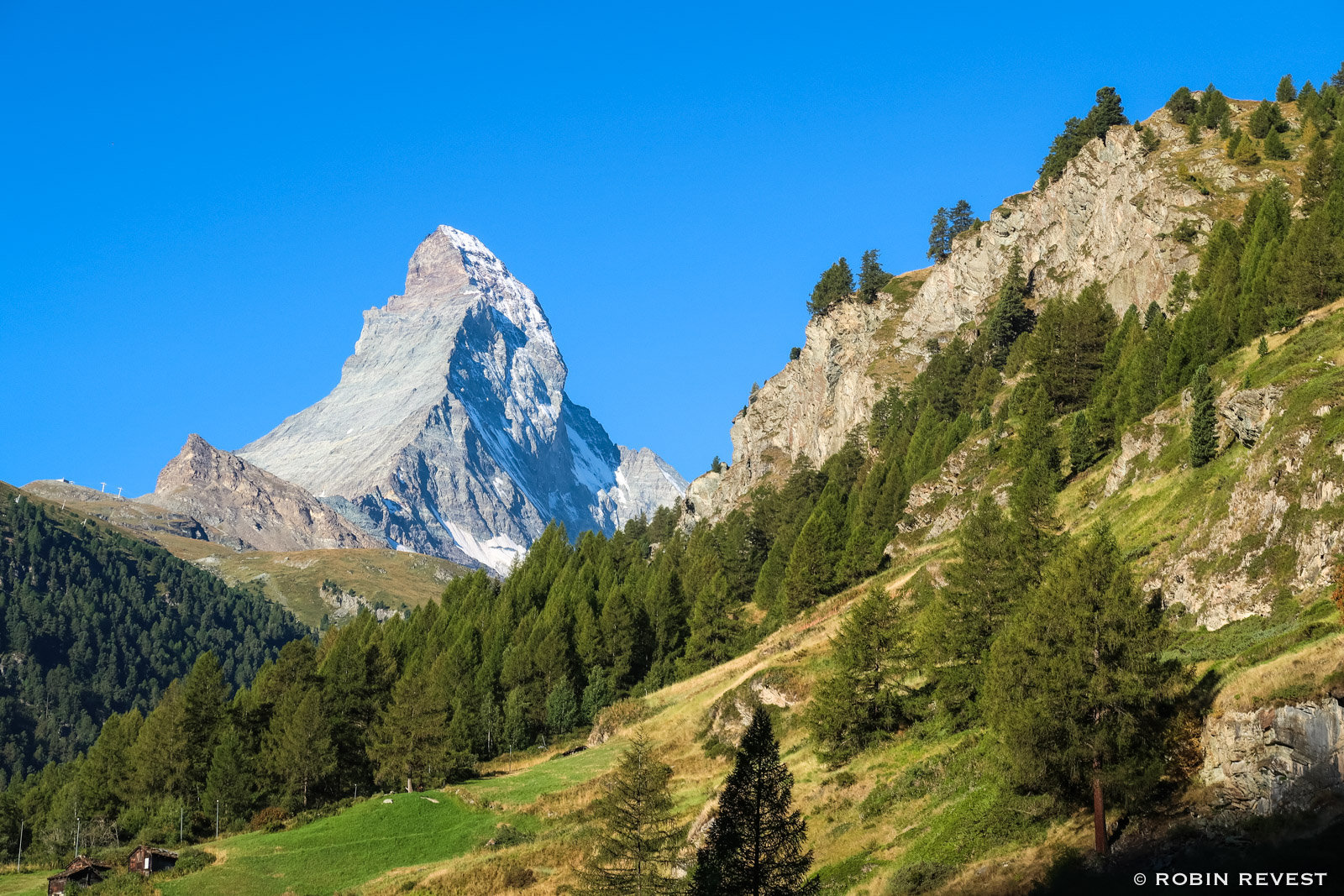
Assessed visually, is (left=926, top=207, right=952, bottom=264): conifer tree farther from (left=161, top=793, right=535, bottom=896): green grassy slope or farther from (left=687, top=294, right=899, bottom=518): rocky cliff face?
(left=161, top=793, right=535, bottom=896): green grassy slope

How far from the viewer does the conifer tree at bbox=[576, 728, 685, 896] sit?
37094 mm

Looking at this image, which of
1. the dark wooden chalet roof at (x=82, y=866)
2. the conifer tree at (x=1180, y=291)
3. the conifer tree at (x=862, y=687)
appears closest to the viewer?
the conifer tree at (x=862, y=687)

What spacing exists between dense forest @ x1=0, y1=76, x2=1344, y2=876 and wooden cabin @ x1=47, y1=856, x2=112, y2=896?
60.4ft

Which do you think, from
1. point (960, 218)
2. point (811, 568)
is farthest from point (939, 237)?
point (811, 568)

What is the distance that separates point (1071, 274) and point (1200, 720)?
372 ft

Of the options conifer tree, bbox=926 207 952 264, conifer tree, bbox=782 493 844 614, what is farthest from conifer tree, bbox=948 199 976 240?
conifer tree, bbox=782 493 844 614

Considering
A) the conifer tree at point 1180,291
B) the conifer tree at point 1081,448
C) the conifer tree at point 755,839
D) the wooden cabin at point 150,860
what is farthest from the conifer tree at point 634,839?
the conifer tree at point 1180,291

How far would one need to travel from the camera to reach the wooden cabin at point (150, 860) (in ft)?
199

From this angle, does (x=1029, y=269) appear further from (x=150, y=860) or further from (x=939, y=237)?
(x=150, y=860)

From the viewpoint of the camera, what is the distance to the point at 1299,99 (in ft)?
420

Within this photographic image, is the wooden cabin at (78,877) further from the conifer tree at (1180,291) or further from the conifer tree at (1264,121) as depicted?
the conifer tree at (1264,121)

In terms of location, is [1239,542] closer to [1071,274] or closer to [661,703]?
[661,703]

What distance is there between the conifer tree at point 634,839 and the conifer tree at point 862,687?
14.9 metres

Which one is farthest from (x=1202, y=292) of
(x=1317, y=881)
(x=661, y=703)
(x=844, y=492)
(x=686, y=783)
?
(x=1317, y=881)
